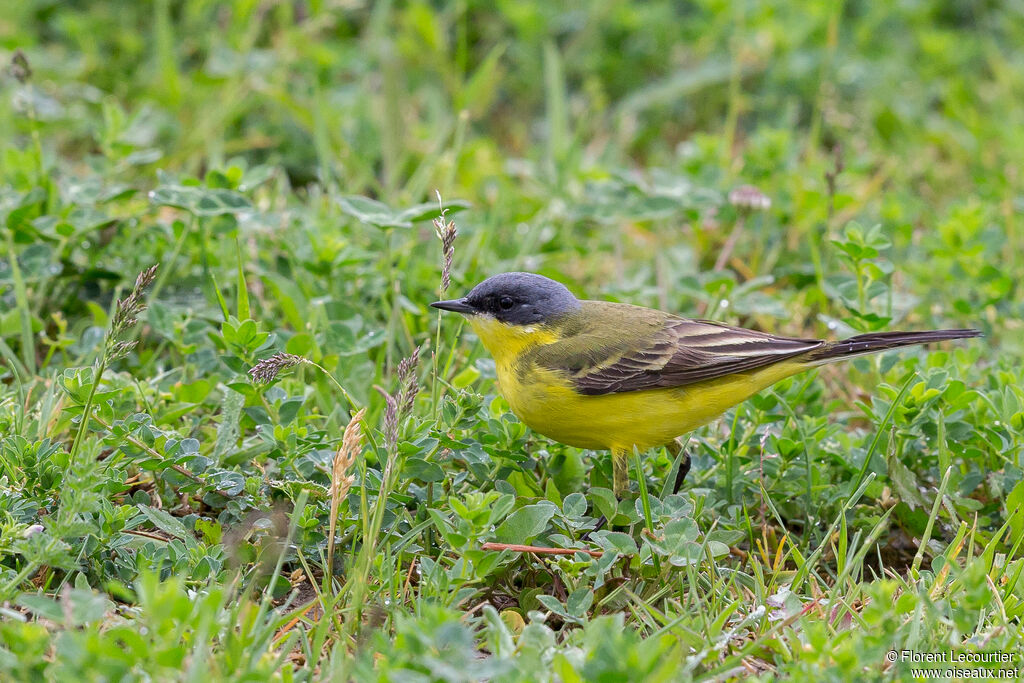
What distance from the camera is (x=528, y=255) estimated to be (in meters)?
5.97

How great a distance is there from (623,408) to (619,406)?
0.02 metres

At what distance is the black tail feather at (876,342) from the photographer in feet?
13.3

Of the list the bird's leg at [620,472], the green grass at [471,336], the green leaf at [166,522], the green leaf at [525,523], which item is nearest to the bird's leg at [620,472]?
the bird's leg at [620,472]

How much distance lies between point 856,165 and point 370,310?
3336mm

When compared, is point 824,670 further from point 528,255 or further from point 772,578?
point 528,255

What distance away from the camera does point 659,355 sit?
430 cm

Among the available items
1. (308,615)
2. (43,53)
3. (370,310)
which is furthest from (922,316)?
(43,53)

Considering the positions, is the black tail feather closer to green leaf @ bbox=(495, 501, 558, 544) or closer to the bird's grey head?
the bird's grey head

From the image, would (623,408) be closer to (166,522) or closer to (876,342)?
(876,342)

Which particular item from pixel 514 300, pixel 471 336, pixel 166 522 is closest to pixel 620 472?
pixel 514 300

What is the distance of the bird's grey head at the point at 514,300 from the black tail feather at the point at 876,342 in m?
1.08

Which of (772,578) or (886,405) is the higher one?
(886,405)

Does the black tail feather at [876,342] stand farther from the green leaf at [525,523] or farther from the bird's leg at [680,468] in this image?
the green leaf at [525,523]

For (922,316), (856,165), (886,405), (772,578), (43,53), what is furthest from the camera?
(43,53)
